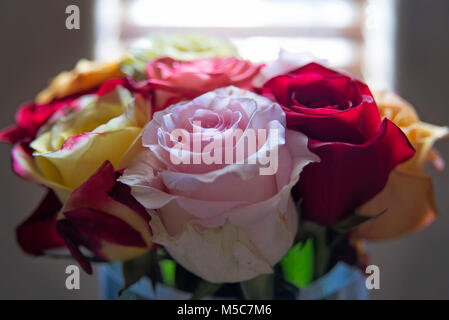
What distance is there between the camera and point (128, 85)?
37cm

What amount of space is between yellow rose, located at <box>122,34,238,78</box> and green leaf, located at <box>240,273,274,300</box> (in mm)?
213

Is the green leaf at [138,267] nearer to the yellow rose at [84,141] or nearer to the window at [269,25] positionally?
the yellow rose at [84,141]

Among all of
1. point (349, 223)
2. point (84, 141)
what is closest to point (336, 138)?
point (349, 223)

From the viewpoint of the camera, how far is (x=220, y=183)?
10.9 inches

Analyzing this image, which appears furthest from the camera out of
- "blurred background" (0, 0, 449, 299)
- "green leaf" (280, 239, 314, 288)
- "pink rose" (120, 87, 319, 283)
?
"blurred background" (0, 0, 449, 299)

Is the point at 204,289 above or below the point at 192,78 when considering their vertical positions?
below

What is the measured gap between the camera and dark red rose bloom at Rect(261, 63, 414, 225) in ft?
1.00

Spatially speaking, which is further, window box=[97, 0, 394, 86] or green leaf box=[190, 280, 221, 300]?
window box=[97, 0, 394, 86]

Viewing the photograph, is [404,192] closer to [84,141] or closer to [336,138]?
[336,138]

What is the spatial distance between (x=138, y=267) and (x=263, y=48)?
465 mm

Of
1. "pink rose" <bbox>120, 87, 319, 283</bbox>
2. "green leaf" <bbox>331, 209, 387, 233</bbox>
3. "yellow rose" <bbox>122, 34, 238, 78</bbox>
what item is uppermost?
"yellow rose" <bbox>122, 34, 238, 78</bbox>

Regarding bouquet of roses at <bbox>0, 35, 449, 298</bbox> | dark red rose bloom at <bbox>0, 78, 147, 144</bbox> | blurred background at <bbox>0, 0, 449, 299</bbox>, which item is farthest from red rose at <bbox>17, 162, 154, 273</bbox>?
blurred background at <bbox>0, 0, 449, 299</bbox>

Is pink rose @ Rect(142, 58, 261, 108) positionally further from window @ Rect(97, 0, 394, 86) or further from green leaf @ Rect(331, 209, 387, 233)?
window @ Rect(97, 0, 394, 86)
